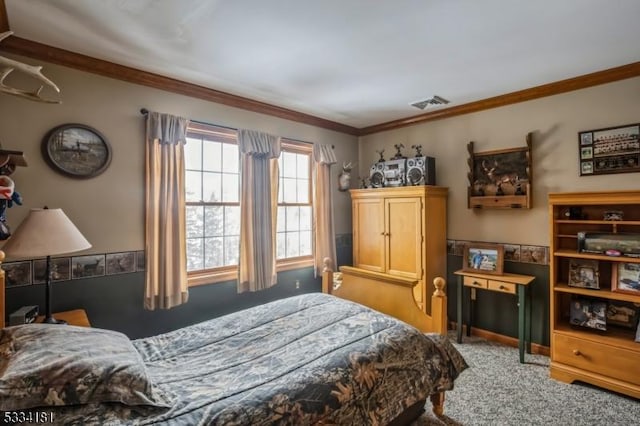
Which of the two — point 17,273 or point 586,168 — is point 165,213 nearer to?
point 17,273

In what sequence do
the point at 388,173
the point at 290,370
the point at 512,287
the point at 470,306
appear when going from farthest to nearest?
1. the point at 388,173
2. the point at 470,306
3. the point at 512,287
4. the point at 290,370

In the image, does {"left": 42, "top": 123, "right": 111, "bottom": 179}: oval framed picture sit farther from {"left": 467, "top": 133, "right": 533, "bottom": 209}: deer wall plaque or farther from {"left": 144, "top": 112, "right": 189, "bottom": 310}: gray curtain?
{"left": 467, "top": 133, "right": 533, "bottom": 209}: deer wall plaque

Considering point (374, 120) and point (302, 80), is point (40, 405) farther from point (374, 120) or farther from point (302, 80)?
point (374, 120)

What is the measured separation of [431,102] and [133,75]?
2.77 metres

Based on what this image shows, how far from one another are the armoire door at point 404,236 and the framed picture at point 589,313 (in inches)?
52.4

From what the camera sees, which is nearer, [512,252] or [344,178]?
[512,252]

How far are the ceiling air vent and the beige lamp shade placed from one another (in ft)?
10.4

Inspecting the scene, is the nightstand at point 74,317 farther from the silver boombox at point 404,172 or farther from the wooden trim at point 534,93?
the wooden trim at point 534,93

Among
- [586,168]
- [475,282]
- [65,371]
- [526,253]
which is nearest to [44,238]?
[65,371]

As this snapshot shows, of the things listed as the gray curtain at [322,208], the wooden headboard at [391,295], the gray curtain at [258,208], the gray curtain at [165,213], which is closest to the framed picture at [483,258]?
the wooden headboard at [391,295]

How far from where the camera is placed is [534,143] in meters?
3.19

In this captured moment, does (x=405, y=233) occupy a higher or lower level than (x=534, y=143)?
lower

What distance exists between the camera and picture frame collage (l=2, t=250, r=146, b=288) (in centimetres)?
224

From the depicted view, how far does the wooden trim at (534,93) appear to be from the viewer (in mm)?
2682
